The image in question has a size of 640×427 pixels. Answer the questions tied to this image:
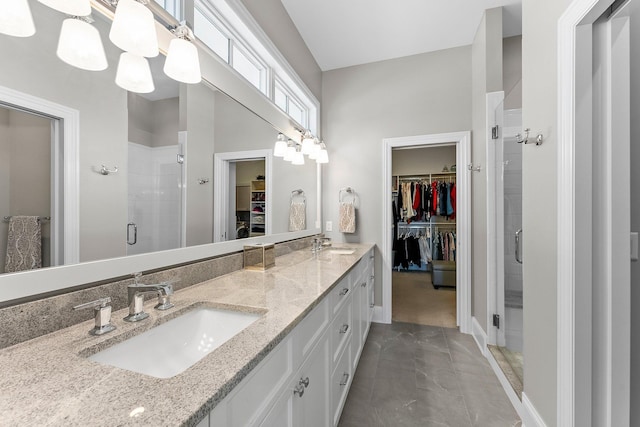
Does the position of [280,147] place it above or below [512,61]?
below

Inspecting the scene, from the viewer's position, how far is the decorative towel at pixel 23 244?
2.47ft

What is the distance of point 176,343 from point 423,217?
16.3 feet

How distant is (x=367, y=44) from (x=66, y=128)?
2806 millimetres

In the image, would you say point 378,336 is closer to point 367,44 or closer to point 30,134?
point 30,134

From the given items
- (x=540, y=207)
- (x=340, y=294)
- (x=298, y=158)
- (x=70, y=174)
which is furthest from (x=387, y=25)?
(x=70, y=174)

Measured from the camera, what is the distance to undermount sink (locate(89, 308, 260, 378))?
80 centimetres

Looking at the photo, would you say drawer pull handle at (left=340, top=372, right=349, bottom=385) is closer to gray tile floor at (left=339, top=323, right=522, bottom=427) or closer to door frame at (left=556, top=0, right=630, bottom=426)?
gray tile floor at (left=339, top=323, right=522, bottom=427)

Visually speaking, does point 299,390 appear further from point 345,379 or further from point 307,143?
point 307,143

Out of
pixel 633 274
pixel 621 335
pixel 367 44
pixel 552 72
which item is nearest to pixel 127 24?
pixel 552 72

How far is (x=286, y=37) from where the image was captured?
2395mm

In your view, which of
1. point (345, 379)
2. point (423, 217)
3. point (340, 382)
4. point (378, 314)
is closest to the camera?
point (340, 382)

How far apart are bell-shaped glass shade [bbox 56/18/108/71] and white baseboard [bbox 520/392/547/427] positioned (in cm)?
239

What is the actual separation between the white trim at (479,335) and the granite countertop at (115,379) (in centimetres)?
214

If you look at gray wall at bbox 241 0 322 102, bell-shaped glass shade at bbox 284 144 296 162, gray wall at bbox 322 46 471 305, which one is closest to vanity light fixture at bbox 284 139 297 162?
bell-shaped glass shade at bbox 284 144 296 162
